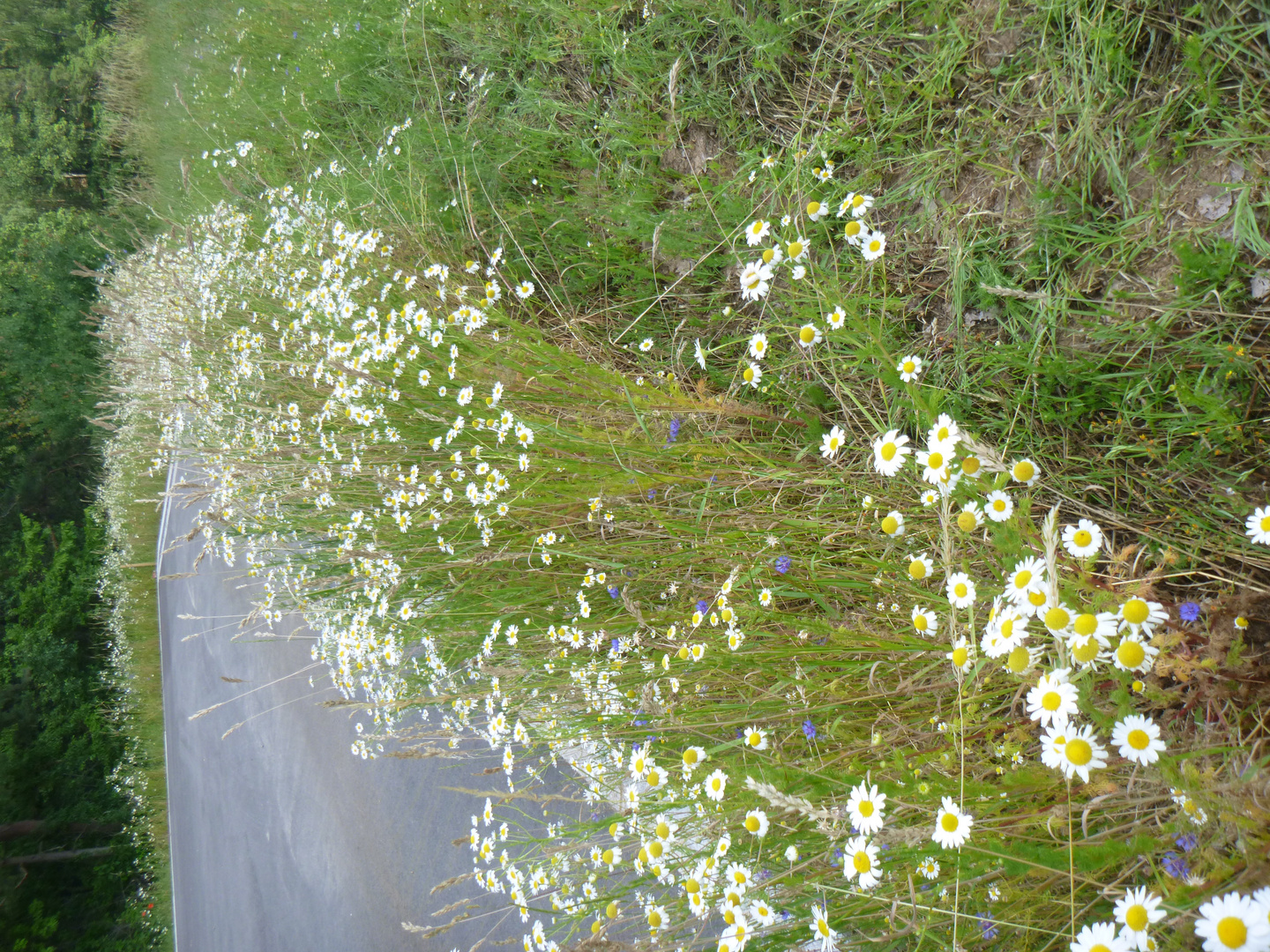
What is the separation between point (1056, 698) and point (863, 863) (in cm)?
43

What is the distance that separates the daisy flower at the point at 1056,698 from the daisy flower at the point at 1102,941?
0.25 metres

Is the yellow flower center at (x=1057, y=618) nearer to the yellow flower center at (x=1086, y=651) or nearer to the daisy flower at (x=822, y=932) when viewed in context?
the yellow flower center at (x=1086, y=651)

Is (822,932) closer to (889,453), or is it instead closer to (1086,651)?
(1086,651)

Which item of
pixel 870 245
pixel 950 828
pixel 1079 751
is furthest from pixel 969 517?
pixel 870 245

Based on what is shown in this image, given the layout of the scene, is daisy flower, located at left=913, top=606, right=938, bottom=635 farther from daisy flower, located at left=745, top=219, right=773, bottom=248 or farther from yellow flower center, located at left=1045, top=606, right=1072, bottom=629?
daisy flower, located at left=745, top=219, right=773, bottom=248

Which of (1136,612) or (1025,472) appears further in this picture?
(1025,472)

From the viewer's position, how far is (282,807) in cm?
551

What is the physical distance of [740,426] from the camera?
2221mm

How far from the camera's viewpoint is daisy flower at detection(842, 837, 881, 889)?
1.15 m

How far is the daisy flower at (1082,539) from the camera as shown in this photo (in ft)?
3.53

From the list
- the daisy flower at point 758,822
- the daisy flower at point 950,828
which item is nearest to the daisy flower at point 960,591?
the daisy flower at point 950,828

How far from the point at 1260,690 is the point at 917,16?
1.70m

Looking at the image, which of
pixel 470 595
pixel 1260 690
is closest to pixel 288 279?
pixel 470 595

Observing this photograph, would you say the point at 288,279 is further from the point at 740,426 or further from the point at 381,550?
the point at 740,426
